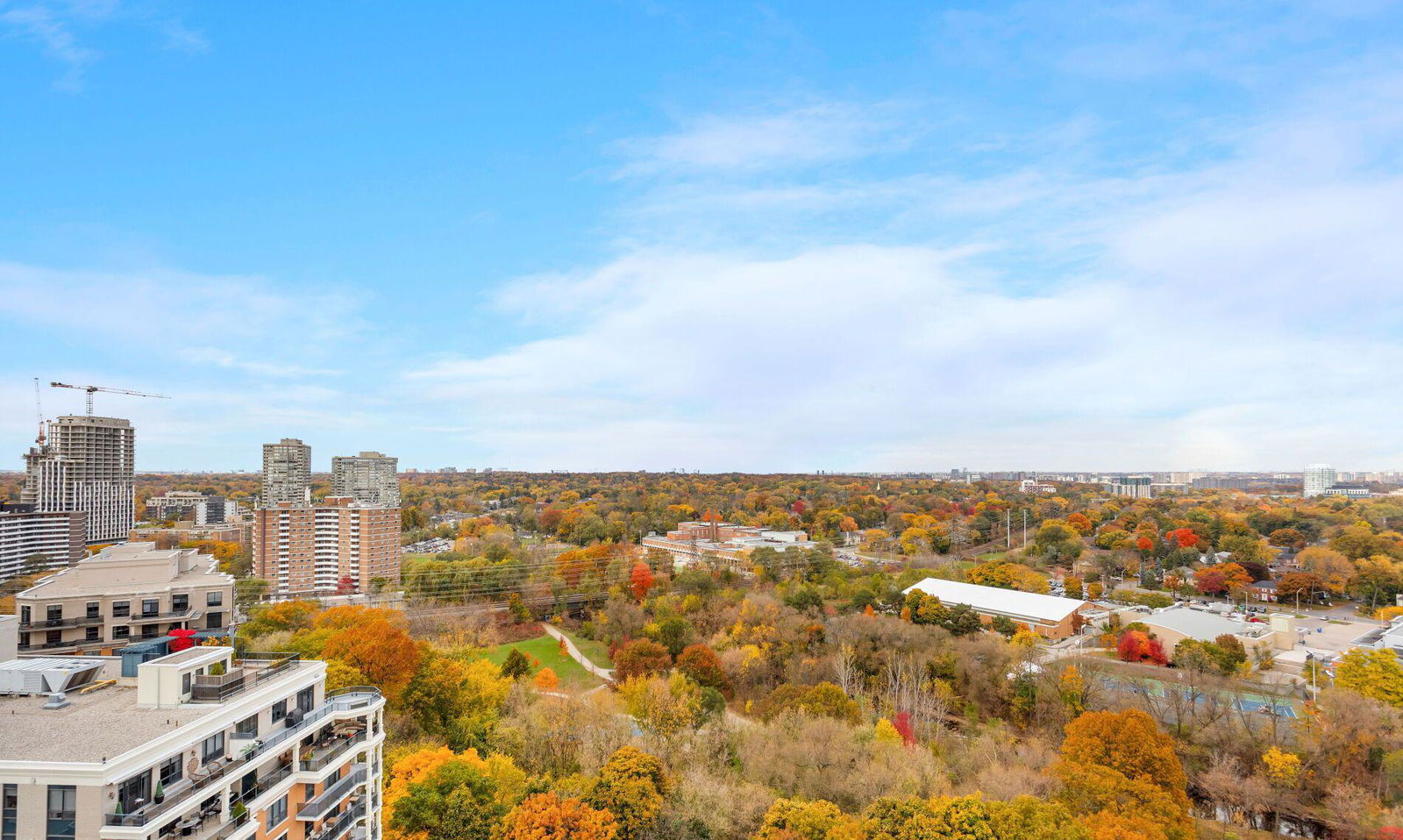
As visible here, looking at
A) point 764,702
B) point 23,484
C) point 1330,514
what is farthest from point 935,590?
point 23,484

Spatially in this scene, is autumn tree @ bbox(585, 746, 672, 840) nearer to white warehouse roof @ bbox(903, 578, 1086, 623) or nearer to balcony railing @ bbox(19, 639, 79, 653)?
balcony railing @ bbox(19, 639, 79, 653)

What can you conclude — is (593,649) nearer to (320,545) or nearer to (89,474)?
(320,545)

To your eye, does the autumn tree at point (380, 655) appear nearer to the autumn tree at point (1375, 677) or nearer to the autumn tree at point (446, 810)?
the autumn tree at point (446, 810)

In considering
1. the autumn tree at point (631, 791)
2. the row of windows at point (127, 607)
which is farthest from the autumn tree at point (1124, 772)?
the row of windows at point (127, 607)

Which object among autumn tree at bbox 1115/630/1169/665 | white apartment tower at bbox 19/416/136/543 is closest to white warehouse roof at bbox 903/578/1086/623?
autumn tree at bbox 1115/630/1169/665

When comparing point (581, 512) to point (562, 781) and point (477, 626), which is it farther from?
point (562, 781)

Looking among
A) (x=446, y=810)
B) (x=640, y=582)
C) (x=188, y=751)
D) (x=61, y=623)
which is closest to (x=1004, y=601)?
(x=640, y=582)
